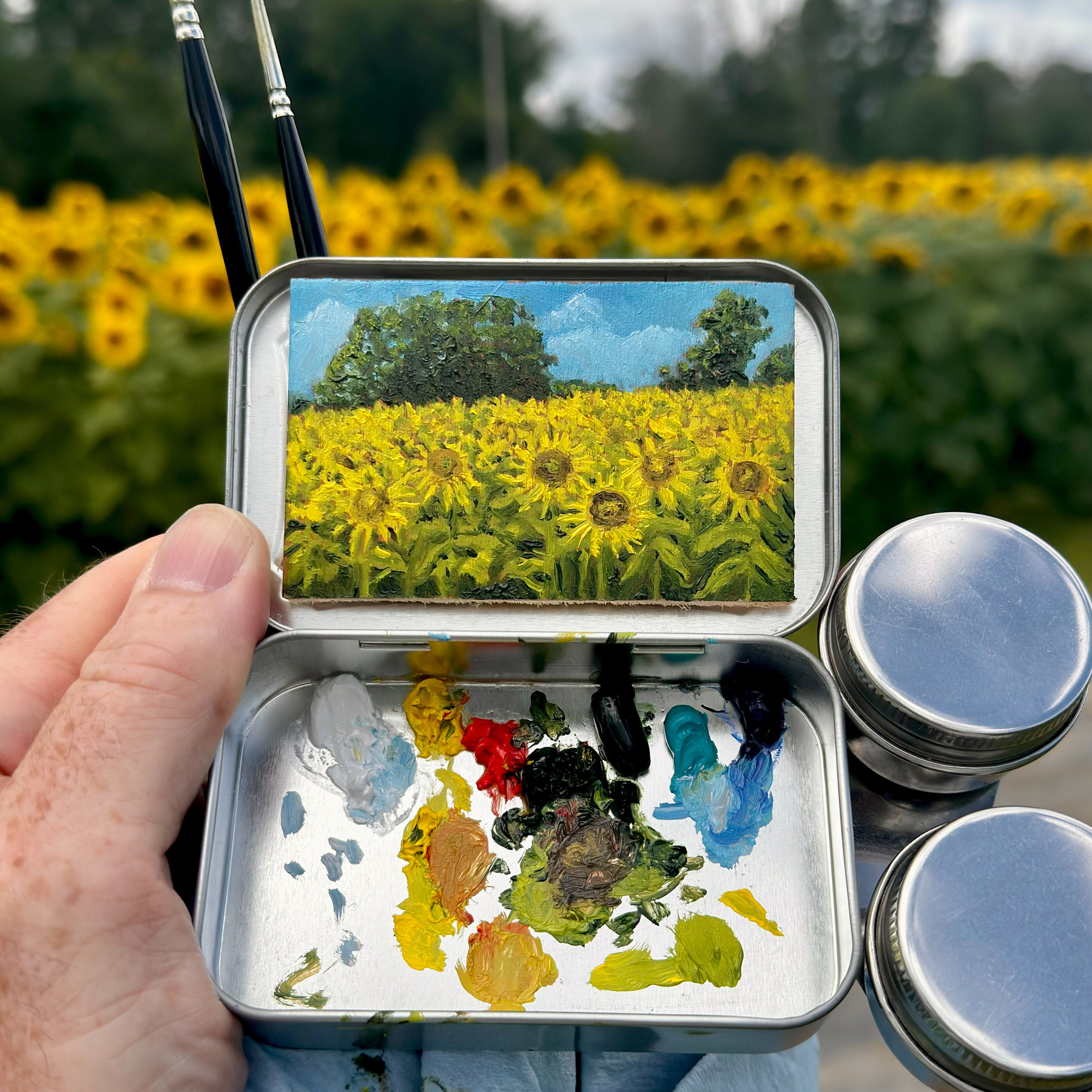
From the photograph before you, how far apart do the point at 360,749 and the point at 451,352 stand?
0.47 m

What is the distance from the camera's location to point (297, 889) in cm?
94

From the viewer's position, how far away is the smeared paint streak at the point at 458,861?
927mm

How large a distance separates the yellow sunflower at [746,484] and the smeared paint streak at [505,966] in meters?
0.51

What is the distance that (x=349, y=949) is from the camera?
2.97 ft

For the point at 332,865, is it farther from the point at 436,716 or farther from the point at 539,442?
the point at 539,442

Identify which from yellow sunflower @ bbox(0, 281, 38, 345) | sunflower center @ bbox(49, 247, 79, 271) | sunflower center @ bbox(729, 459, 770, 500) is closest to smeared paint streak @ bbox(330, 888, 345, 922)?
sunflower center @ bbox(729, 459, 770, 500)

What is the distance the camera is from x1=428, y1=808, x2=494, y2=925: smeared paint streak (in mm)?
927

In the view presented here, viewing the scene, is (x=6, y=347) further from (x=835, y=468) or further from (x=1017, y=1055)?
(x=1017, y=1055)

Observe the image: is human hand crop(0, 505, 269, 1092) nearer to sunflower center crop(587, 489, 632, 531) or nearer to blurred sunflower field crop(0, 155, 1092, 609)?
sunflower center crop(587, 489, 632, 531)

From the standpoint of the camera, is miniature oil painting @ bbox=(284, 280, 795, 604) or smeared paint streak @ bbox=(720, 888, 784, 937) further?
miniature oil painting @ bbox=(284, 280, 795, 604)

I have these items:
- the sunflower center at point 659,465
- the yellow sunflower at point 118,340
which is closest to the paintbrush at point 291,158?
the sunflower center at point 659,465

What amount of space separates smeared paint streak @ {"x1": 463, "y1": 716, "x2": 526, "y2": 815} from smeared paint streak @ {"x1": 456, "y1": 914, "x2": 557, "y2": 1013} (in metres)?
0.12

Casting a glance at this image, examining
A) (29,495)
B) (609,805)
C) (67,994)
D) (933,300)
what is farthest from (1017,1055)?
(29,495)

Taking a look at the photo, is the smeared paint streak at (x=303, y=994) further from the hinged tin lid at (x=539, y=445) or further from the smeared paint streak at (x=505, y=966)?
the hinged tin lid at (x=539, y=445)
